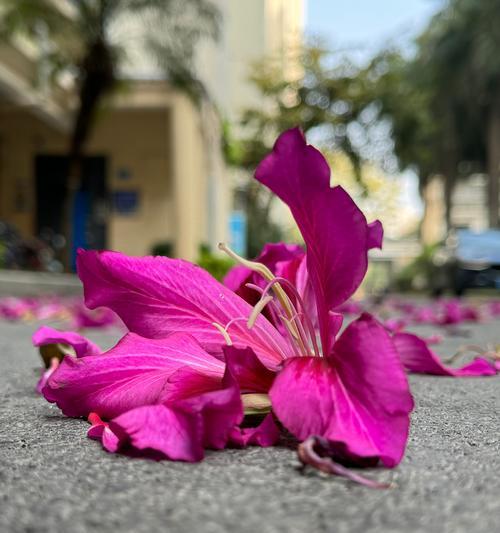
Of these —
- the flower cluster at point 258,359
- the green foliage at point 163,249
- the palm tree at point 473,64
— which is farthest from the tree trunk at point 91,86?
the palm tree at point 473,64

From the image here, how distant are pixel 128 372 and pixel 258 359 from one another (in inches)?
6.9

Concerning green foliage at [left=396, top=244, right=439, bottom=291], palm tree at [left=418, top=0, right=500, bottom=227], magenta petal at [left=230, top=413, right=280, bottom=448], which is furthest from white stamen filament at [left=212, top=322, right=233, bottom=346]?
palm tree at [left=418, top=0, right=500, bottom=227]

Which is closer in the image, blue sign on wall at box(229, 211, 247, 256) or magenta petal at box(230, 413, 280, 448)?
magenta petal at box(230, 413, 280, 448)

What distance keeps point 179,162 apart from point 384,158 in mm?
11552

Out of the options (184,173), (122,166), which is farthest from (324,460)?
(122,166)

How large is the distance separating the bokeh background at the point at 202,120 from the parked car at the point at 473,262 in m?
0.03

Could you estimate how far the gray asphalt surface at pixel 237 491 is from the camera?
690 mm

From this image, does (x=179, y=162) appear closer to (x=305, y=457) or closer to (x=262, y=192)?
(x=262, y=192)

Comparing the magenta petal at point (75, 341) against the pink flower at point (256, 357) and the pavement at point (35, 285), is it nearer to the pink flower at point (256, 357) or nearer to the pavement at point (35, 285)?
the pink flower at point (256, 357)

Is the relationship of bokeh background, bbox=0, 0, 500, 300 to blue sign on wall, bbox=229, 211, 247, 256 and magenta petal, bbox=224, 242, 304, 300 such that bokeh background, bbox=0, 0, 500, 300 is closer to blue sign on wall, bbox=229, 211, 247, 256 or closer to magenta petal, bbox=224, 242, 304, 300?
blue sign on wall, bbox=229, 211, 247, 256

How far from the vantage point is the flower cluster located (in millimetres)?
871

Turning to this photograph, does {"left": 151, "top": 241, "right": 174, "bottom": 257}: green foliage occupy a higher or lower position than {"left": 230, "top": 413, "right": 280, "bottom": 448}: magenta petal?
lower

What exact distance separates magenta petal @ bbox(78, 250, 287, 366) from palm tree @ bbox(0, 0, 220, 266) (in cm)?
1086

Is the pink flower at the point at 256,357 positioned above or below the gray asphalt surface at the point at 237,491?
above
